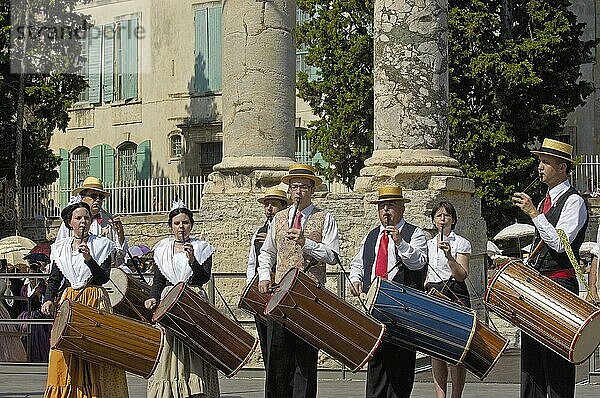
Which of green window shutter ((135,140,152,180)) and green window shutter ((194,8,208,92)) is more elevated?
green window shutter ((194,8,208,92))

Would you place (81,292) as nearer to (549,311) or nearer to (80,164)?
(549,311)

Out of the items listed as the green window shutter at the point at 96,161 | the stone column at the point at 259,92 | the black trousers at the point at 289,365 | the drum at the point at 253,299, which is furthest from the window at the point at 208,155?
the black trousers at the point at 289,365

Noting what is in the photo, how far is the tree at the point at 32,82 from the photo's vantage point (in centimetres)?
2955

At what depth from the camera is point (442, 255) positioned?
1059 centimetres

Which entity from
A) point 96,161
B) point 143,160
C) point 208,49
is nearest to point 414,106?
point 208,49

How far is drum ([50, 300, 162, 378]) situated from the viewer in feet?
30.4

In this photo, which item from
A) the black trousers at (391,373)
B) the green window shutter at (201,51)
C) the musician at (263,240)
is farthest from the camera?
the green window shutter at (201,51)

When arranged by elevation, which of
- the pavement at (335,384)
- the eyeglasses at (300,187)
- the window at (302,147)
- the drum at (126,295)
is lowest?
the pavement at (335,384)

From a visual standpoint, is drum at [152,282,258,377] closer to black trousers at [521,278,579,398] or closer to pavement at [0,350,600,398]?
pavement at [0,350,600,398]

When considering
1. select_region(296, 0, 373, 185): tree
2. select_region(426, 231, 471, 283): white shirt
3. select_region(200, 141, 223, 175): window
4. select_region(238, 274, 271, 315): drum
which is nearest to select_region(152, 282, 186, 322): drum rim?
select_region(238, 274, 271, 315): drum

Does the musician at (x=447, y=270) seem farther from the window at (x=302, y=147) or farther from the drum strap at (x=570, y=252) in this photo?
the window at (x=302, y=147)

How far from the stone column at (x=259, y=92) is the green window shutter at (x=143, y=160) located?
2126 centimetres

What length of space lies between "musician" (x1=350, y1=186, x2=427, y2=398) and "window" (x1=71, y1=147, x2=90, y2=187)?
27334 mm

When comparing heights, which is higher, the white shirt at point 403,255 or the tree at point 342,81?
the tree at point 342,81
